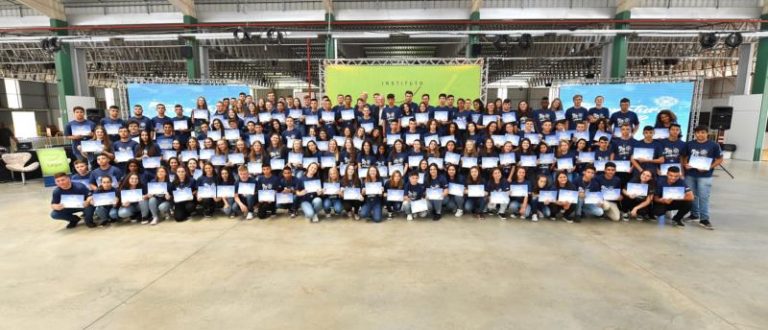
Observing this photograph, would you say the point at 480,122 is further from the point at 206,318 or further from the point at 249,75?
the point at 249,75

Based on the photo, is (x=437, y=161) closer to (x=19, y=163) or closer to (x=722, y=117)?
(x=19, y=163)

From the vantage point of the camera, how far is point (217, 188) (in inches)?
254

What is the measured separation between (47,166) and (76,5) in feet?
24.0

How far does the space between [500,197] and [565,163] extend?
4.68 ft

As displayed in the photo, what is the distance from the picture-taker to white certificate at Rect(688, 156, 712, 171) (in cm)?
593

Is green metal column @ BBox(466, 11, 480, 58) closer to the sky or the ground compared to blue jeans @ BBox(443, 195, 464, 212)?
closer to the sky

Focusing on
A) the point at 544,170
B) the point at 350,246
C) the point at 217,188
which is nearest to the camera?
the point at 350,246

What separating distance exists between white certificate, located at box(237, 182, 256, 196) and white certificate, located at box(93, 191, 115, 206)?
6.52ft

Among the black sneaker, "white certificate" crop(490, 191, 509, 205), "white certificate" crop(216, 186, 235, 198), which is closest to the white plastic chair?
"white certificate" crop(216, 186, 235, 198)

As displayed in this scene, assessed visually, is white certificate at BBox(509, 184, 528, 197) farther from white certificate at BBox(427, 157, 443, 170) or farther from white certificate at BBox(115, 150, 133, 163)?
white certificate at BBox(115, 150, 133, 163)

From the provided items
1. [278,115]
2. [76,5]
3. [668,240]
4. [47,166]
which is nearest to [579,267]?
[668,240]

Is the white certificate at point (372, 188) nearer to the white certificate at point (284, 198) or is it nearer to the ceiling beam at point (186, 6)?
the white certificate at point (284, 198)

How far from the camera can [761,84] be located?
46.0ft

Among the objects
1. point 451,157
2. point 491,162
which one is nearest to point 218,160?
point 451,157
